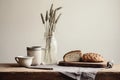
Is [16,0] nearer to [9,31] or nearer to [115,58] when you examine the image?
[9,31]

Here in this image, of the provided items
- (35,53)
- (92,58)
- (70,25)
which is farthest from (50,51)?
(70,25)

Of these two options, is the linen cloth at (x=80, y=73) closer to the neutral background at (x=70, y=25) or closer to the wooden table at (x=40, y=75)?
the wooden table at (x=40, y=75)

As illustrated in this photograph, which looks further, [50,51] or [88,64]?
[50,51]

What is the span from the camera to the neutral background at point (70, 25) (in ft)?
9.40

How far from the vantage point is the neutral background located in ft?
9.40

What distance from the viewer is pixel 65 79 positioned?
1.81 m

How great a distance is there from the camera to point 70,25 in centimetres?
288

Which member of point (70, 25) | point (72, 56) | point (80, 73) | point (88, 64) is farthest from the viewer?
point (70, 25)

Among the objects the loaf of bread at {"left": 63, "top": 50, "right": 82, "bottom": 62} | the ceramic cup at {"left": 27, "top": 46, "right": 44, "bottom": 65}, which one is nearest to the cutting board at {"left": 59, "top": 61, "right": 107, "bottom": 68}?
the loaf of bread at {"left": 63, "top": 50, "right": 82, "bottom": 62}

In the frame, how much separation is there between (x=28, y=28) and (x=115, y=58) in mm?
944

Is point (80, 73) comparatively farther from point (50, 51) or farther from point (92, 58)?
point (50, 51)

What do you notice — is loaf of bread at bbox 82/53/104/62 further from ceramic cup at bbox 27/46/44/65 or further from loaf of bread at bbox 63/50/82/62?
ceramic cup at bbox 27/46/44/65

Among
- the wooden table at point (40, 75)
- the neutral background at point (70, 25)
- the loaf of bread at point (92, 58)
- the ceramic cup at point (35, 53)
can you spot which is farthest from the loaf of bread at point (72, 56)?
the neutral background at point (70, 25)

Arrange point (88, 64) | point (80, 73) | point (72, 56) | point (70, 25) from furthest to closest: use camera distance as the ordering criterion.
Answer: point (70, 25), point (72, 56), point (88, 64), point (80, 73)
